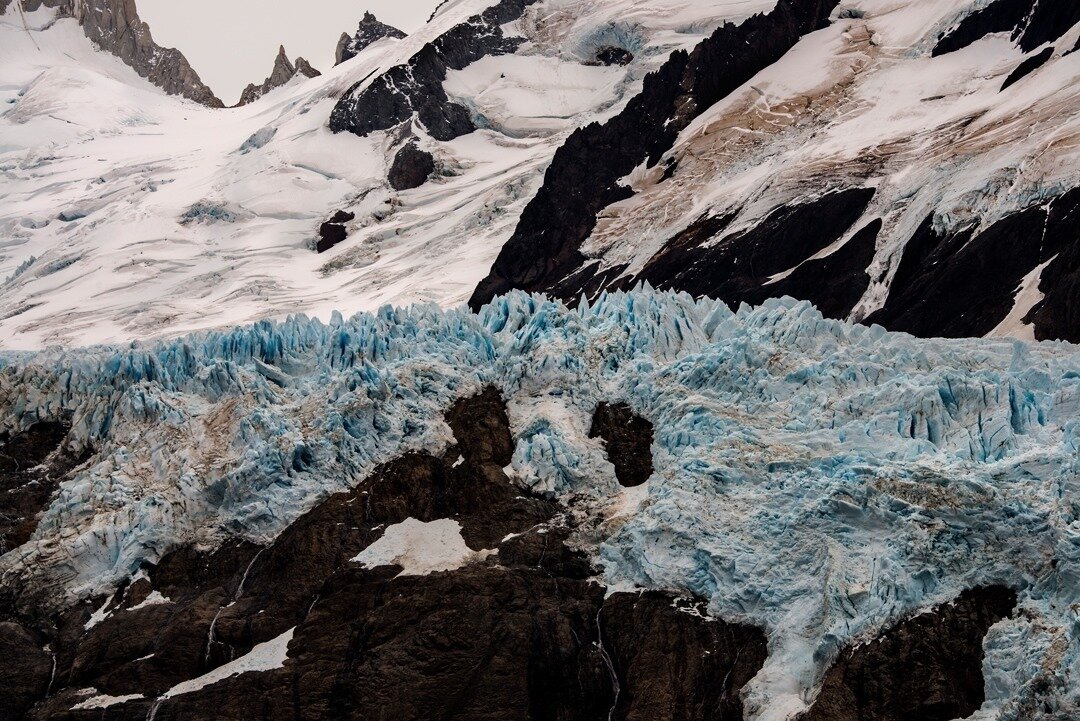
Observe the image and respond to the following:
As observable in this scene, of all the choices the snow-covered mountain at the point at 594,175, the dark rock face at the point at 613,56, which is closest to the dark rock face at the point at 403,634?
the snow-covered mountain at the point at 594,175

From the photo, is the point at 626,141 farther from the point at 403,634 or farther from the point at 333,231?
the point at 403,634

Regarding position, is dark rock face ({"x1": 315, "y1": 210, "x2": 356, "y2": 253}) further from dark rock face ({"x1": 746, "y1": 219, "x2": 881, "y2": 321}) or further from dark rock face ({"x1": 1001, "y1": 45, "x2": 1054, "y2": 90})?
dark rock face ({"x1": 1001, "y1": 45, "x2": 1054, "y2": 90})

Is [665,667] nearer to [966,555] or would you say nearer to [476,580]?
[476,580]

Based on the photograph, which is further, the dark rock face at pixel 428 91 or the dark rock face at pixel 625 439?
the dark rock face at pixel 428 91

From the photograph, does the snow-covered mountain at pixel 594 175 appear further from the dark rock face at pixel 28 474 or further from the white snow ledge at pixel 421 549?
the dark rock face at pixel 28 474

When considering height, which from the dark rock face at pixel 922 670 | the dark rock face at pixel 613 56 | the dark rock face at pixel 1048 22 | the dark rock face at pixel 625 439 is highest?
the dark rock face at pixel 613 56

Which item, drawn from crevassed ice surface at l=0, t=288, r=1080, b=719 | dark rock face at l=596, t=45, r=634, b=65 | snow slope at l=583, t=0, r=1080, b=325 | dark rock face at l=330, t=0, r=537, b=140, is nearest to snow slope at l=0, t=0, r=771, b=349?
dark rock face at l=596, t=45, r=634, b=65

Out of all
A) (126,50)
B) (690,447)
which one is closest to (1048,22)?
(690,447)
